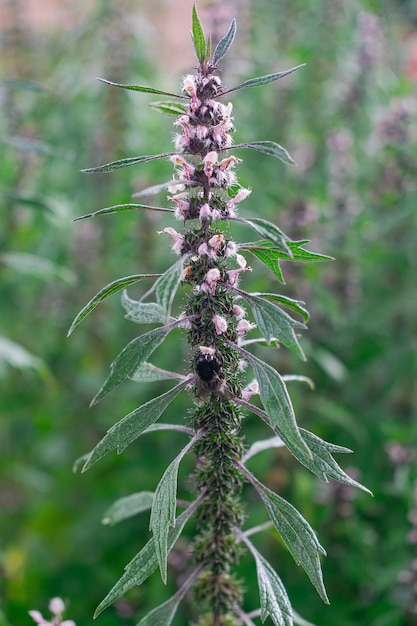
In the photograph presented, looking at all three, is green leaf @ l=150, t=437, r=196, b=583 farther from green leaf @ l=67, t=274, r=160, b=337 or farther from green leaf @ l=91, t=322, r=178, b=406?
green leaf @ l=67, t=274, r=160, b=337

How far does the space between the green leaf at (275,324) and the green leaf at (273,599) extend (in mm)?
515

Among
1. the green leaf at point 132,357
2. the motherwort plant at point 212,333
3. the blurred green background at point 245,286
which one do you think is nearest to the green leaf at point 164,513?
the motherwort plant at point 212,333

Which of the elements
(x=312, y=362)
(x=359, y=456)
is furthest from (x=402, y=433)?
(x=312, y=362)

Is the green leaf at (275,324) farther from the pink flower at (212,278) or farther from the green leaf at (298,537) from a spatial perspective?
the green leaf at (298,537)

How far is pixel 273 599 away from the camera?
1.53m

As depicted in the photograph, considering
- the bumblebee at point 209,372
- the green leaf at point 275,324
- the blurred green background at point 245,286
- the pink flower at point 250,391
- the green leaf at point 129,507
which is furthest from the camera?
the blurred green background at point 245,286

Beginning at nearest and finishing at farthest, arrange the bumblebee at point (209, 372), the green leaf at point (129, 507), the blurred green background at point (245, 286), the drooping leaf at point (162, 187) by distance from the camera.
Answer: the drooping leaf at point (162, 187), the bumblebee at point (209, 372), the green leaf at point (129, 507), the blurred green background at point (245, 286)

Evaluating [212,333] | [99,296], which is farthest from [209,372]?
[99,296]

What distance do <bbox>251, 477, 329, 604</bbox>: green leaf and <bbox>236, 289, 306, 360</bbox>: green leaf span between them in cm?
35

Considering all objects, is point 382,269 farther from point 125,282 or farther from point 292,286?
point 125,282

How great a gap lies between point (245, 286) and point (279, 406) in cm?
230

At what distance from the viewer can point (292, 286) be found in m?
3.46

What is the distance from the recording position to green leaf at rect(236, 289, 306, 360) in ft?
4.58

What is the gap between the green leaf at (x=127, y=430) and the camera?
4.75 ft
